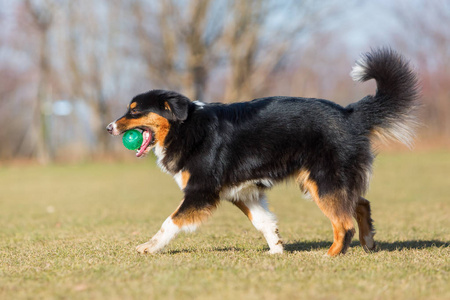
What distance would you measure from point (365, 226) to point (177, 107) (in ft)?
7.54

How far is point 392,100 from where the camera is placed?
5.46 m

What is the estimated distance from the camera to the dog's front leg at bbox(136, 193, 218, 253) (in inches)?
197

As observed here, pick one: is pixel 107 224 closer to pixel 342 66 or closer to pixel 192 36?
pixel 192 36

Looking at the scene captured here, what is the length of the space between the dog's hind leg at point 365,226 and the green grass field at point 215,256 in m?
0.21

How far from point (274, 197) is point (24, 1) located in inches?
890

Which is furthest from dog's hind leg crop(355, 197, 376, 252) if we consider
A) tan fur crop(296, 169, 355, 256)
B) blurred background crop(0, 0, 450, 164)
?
blurred background crop(0, 0, 450, 164)

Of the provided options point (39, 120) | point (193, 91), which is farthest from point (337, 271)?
point (39, 120)

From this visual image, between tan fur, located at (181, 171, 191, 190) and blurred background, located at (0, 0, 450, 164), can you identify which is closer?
tan fur, located at (181, 171, 191, 190)

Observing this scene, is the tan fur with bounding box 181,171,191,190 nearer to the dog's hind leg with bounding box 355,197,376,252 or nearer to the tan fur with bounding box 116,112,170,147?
the tan fur with bounding box 116,112,170,147

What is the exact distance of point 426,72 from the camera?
38.0m

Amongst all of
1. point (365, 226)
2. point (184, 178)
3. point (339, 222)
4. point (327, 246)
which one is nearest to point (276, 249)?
point (339, 222)

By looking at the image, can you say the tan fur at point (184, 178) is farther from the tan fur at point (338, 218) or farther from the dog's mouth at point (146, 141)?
the tan fur at point (338, 218)

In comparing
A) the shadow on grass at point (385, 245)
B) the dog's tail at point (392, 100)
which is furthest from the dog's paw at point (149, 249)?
the dog's tail at point (392, 100)

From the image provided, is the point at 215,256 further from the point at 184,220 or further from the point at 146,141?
the point at 146,141
